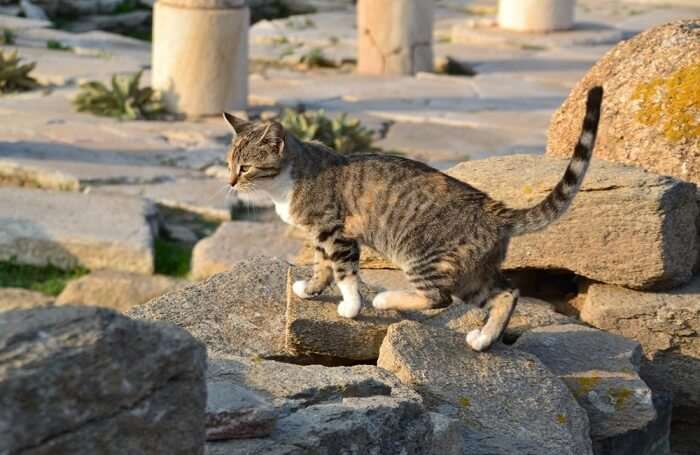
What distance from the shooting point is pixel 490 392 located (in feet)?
13.9

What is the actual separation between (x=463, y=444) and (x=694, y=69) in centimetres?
248

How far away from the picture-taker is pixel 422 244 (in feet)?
14.7

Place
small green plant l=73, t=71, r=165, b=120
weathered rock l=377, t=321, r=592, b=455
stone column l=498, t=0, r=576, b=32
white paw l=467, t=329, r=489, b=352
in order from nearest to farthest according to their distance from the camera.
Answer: weathered rock l=377, t=321, r=592, b=455
white paw l=467, t=329, r=489, b=352
small green plant l=73, t=71, r=165, b=120
stone column l=498, t=0, r=576, b=32

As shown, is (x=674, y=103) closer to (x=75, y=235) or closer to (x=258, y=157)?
(x=258, y=157)

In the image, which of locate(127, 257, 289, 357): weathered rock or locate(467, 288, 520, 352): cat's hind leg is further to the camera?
locate(127, 257, 289, 357): weathered rock

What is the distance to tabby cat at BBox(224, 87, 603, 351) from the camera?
14.5 feet

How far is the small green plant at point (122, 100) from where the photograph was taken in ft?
33.6

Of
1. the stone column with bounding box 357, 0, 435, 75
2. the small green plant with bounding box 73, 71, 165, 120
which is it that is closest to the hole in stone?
the small green plant with bounding box 73, 71, 165, 120

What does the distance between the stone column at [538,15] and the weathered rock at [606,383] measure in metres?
9.85

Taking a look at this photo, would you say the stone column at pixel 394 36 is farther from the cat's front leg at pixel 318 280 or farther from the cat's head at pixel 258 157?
the cat's front leg at pixel 318 280

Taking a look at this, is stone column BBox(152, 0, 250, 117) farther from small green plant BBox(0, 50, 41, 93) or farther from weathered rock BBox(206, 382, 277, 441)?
weathered rock BBox(206, 382, 277, 441)

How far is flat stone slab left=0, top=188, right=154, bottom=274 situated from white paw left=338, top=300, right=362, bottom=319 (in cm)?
272

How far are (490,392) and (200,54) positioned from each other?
21.3ft

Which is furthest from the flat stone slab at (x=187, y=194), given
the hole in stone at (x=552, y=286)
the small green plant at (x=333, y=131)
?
the hole in stone at (x=552, y=286)
